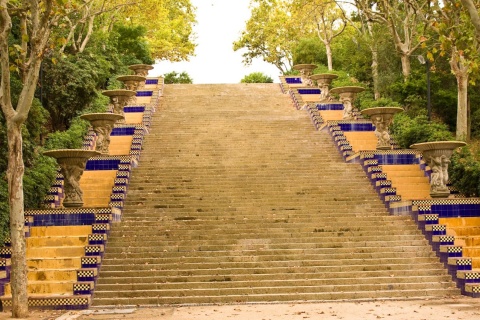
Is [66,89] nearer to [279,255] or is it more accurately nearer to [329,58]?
[279,255]

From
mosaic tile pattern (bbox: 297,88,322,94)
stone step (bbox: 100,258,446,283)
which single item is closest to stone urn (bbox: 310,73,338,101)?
mosaic tile pattern (bbox: 297,88,322,94)

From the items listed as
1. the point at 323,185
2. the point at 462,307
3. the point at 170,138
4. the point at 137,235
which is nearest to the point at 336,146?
the point at 323,185

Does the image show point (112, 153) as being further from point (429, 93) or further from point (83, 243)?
point (429, 93)

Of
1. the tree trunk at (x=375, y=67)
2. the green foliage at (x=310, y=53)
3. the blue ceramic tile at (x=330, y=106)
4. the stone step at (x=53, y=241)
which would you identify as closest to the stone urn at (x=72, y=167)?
the stone step at (x=53, y=241)

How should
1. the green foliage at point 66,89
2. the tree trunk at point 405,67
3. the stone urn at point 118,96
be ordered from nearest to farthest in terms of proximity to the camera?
the stone urn at point 118,96 < the green foliage at point 66,89 < the tree trunk at point 405,67

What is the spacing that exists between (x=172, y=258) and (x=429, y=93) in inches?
500

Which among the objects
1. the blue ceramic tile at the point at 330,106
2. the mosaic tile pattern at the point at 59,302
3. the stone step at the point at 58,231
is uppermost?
the blue ceramic tile at the point at 330,106

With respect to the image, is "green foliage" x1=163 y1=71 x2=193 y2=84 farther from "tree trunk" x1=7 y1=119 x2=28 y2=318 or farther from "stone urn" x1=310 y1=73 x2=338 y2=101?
"tree trunk" x1=7 y1=119 x2=28 y2=318

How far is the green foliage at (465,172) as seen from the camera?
60.2 feet

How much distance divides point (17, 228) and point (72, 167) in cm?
465

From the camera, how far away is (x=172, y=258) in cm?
1507

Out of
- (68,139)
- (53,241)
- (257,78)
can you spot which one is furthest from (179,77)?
(53,241)

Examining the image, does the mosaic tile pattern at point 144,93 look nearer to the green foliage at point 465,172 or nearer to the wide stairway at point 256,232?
the wide stairway at point 256,232

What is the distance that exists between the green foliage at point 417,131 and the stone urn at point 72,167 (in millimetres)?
10260
